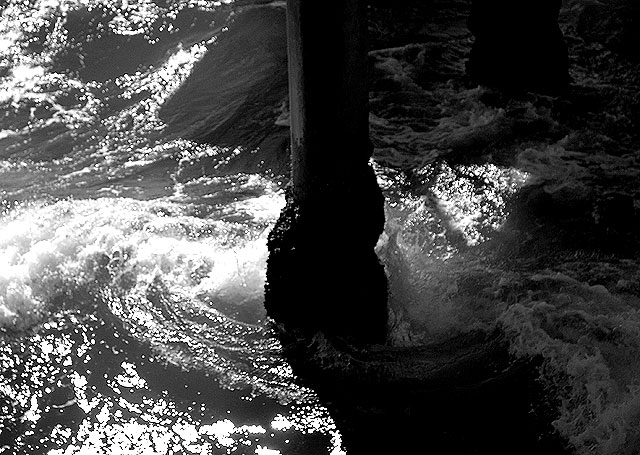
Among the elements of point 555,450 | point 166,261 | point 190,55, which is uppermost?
point 190,55

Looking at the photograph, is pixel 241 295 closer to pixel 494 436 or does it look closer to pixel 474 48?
pixel 494 436

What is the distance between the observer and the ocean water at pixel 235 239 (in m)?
5.07

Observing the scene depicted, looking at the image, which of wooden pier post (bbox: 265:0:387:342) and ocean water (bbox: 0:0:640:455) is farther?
ocean water (bbox: 0:0:640:455)

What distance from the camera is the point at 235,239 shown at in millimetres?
6738

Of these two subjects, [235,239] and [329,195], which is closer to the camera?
[329,195]

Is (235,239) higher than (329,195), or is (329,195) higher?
(329,195)

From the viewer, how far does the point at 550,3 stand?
8766 mm

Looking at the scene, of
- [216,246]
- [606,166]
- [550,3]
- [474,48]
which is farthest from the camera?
[474,48]

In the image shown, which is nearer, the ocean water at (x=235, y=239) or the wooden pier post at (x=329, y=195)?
the wooden pier post at (x=329, y=195)

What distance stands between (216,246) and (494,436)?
270cm

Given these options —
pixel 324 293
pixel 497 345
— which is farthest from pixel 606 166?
pixel 324 293

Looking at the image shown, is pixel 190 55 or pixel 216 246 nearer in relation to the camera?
pixel 216 246

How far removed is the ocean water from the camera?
5066 millimetres

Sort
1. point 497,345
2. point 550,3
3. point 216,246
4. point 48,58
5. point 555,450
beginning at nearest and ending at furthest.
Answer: point 555,450 → point 497,345 → point 216,246 → point 550,3 → point 48,58
